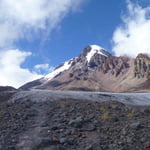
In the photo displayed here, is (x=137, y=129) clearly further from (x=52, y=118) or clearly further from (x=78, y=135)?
(x=52, y=118)

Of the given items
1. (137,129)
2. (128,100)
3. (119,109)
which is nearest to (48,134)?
(137,129)

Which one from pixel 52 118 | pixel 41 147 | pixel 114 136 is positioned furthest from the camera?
pixel 52 118

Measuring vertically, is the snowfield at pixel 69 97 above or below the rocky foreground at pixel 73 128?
above

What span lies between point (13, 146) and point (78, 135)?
2830 millimetres

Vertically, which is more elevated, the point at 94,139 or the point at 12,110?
the point at 12,110

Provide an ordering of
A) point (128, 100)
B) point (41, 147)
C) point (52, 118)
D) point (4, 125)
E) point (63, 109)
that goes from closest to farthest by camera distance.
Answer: point (41, 147)
point (4, 125)
point (52, 118)
point (63, 109)
point (128, 100)

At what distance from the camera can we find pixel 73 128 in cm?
1538

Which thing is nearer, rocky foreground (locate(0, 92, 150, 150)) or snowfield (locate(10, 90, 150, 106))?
rocky foreground (locate(0, 92, 150, 150))

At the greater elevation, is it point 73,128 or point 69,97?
point 69,97

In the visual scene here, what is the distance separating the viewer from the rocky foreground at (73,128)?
43.4 ft

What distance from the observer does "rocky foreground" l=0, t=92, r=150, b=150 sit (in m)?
13.2

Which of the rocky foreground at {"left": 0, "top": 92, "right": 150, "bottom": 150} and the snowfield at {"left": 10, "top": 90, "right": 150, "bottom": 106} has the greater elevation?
the snowfield at {"left": 10, "top": 90, "right": 150, "bottom": 106}

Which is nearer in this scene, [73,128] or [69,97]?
[73,128]

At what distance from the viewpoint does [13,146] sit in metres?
13.4
